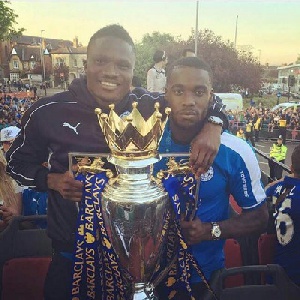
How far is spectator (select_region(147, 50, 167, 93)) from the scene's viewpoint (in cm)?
184

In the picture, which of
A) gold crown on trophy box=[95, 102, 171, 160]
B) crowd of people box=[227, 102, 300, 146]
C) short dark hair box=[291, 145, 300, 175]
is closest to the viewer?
gold crown on trophy box=[95, 102, 171, 160]

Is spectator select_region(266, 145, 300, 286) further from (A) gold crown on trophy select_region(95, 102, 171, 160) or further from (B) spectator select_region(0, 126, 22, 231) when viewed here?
(B) spectator select_region(0, 126, 22, 231)

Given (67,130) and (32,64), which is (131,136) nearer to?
(67,130)

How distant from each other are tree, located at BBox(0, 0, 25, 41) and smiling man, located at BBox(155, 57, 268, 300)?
1.11m

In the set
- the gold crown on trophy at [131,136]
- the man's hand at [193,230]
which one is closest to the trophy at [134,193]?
the gold crown on trophy at [131,136]

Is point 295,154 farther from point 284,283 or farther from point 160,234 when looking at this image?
point 160,234

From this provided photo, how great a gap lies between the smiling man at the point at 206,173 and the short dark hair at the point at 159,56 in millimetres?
653

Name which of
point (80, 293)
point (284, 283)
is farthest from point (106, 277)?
point (284, 283)

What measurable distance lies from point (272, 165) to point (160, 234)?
1802 mm

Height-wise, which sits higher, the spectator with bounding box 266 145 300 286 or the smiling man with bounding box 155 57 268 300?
the smiling man with bounding box 155 57 268 300

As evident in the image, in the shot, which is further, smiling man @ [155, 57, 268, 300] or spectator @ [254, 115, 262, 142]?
spectator @ [254, 115, 262, 142]

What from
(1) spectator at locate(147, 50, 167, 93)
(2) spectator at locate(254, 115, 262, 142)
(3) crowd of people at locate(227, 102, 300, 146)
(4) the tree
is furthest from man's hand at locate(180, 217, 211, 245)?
(2) spectator at locate(254, 115, 262, 142)

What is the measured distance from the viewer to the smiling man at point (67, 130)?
1193 millimetres

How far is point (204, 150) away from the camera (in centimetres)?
107
